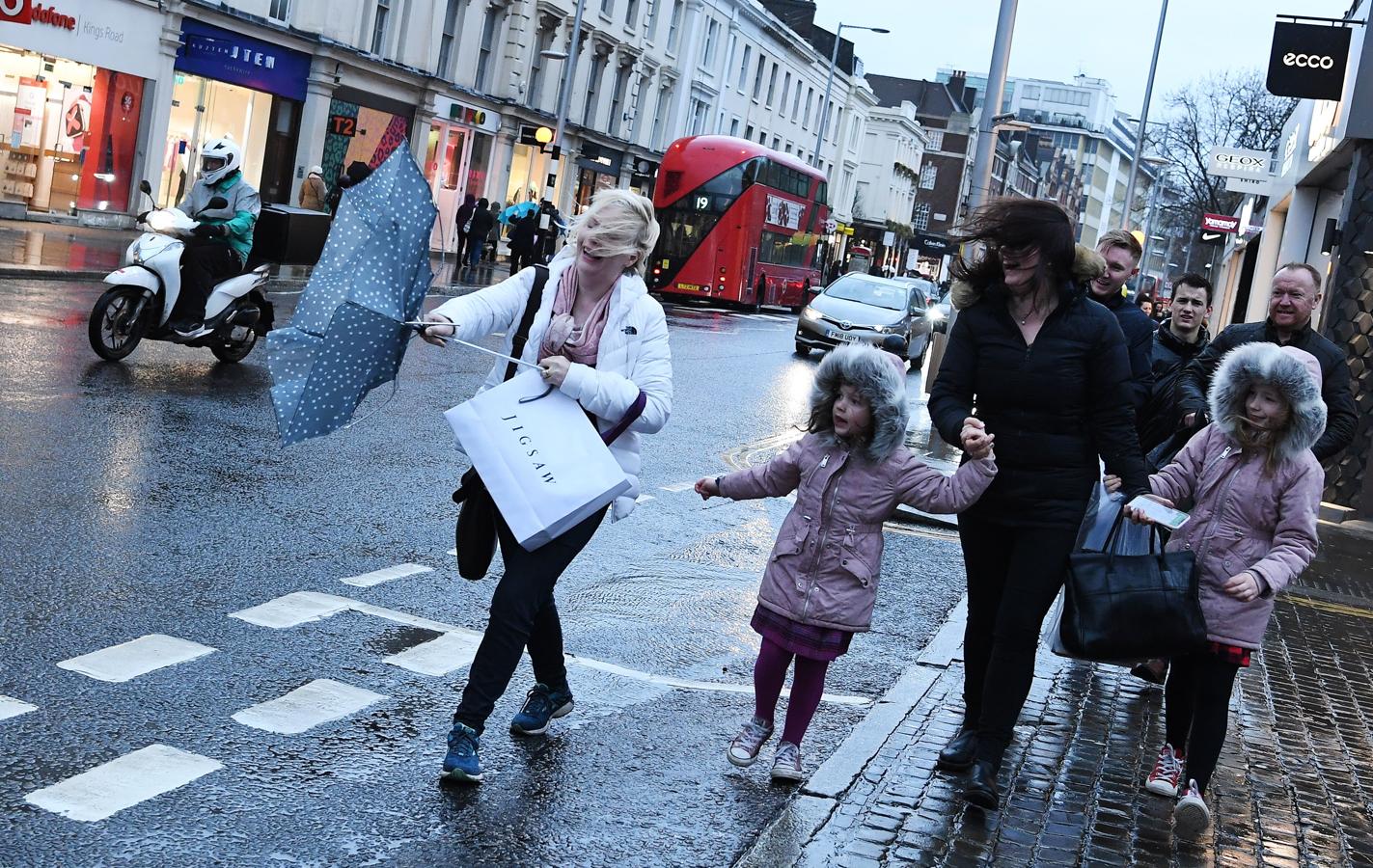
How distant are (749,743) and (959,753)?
0.74 meters

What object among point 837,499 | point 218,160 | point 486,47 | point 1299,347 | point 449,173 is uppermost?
point 486,47

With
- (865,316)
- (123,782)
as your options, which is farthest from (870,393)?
(865,316)

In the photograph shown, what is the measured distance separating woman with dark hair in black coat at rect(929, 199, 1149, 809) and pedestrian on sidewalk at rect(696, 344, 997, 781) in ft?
0.95

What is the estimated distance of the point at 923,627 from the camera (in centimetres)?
752

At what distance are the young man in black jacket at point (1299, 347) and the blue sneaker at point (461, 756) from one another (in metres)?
3.46

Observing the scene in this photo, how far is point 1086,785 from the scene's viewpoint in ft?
17.0

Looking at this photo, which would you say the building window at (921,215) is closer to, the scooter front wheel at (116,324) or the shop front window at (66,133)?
the shop front window at (66,133)

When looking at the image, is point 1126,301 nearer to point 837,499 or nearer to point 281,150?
point 837,499

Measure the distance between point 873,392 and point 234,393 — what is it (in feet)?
25.5

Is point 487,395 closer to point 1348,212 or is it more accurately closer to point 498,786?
point 498,786

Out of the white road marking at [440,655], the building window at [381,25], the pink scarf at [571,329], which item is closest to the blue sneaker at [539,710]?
the white road marking at [440,655]

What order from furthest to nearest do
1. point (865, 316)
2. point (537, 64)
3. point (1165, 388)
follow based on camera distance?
point (537, 64) < point (865, 316) < point (1165, 388)

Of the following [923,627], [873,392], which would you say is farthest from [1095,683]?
[873,392]

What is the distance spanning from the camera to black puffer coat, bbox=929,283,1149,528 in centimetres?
498
